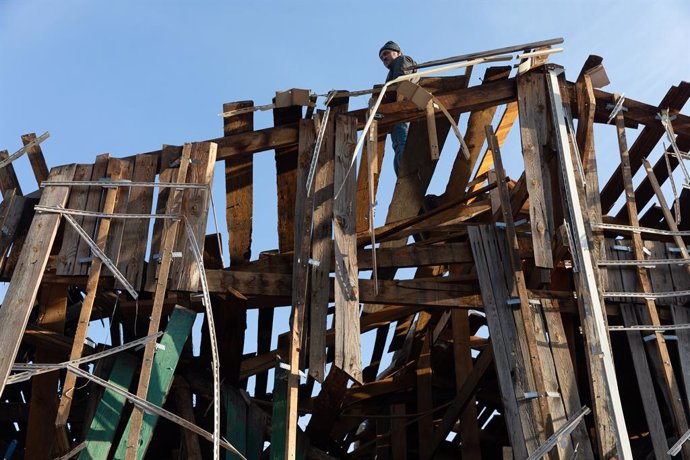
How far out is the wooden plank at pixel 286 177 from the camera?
32.6ft

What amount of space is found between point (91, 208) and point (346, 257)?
2481 millimetres

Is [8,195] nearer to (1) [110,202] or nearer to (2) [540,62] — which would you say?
(1) [110,202]

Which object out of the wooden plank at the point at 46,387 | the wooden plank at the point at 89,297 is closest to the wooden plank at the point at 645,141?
the wooden plank at the point at 89,297

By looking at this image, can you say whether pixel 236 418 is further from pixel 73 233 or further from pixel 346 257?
pixel 73 233

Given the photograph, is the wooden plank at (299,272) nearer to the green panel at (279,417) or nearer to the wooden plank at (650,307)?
the green panel at (279,417)

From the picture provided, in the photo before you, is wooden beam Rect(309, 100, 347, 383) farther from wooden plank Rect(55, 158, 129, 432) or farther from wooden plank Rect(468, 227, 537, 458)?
wooden plank Rect(55, 158, 129, 432)

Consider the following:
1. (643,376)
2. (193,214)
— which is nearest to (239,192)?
(193,214)

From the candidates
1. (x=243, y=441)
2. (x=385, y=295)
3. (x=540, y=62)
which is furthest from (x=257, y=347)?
(x=540, y=62)

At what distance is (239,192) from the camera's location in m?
9.96

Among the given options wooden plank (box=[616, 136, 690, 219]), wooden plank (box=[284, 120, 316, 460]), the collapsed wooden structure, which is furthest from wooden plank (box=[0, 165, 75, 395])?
wooden plank (box=[616, 136, 690, 219])

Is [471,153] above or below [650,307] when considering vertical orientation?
above

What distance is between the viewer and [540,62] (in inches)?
396

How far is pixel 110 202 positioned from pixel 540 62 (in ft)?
14.9

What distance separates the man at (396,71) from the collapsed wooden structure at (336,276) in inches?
45.8
